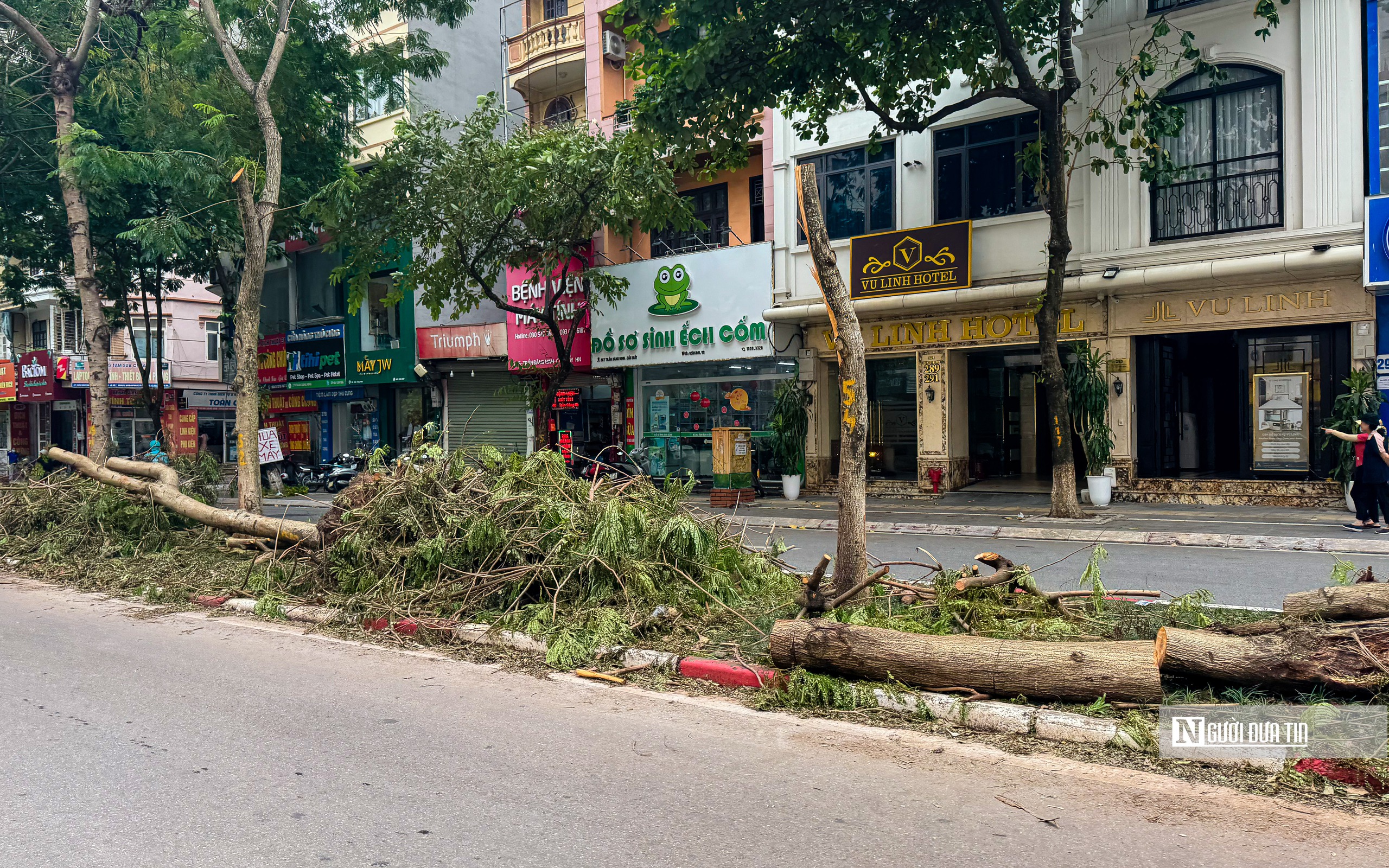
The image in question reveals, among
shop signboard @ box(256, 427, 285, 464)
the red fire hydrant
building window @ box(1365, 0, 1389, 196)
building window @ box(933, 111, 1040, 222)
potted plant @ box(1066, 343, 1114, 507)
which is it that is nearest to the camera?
building window @ box(1365, 0, 1389, 196)

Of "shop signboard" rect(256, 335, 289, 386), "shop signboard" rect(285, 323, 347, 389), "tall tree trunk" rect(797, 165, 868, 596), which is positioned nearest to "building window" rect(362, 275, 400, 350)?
"shop signboard" rect(285, 323, 347, 389)

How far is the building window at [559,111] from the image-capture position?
24688 millimetres

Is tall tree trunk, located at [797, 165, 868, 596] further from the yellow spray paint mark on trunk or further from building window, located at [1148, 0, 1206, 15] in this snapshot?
building window, located at [1148, 0, 1206, 15]

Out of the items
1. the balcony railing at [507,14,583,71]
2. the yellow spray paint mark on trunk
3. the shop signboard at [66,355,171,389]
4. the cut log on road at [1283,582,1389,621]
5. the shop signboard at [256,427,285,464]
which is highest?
the balcony railing at [507,14,583,71]

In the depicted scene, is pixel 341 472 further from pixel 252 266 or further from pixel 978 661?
pixel 978 661

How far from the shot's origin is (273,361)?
3047 centimetres

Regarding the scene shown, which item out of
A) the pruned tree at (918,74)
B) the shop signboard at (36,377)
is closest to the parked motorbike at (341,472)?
the pruned tree at (918,74)

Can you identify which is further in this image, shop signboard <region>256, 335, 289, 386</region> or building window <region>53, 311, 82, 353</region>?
building window <region>53, 311, 82, 353</region>

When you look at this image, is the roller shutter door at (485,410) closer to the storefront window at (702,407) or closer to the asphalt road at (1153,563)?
the storefront window at (702,407)

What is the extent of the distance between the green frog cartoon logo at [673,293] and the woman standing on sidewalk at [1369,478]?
12675mm

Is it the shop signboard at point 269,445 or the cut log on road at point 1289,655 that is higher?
the shop signboard at point 269,445

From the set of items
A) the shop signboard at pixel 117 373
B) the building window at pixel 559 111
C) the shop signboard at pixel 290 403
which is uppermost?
the building window at pixel 559 111

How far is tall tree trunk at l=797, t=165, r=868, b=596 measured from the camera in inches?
278

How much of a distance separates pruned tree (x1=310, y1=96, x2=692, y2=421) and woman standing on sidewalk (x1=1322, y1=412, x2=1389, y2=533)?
12873 millimetres
